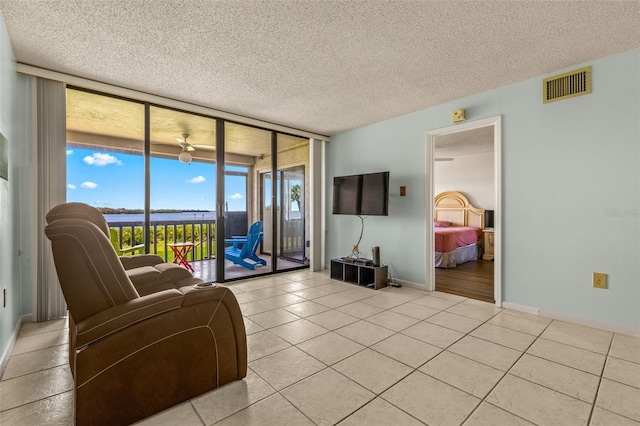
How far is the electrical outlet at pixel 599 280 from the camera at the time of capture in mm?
2637

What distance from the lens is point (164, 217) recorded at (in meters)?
5.62

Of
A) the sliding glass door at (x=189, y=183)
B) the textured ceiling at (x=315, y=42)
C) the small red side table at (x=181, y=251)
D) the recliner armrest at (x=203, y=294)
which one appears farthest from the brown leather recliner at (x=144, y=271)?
the small red side table at (x=181, y=251)

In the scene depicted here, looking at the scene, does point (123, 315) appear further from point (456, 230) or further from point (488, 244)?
point (488, 244)

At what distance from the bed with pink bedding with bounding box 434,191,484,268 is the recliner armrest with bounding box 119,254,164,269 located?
4605 millimetres

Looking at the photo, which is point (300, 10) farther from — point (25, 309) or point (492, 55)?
point (25, 309)

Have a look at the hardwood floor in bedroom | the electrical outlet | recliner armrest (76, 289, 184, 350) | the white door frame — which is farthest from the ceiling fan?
the electrical outlet

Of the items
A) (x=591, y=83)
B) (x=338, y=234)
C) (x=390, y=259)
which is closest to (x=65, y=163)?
(x=338, y=234)

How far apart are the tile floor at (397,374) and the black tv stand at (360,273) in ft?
3.48

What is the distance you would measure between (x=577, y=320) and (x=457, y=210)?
15.5 feet

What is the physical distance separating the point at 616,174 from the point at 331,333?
2934 millimetres

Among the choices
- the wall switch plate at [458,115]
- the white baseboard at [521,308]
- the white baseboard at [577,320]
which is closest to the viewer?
the white baseboard at [577,320]

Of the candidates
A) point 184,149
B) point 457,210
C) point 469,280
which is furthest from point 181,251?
point 457,210

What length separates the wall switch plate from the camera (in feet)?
11.7

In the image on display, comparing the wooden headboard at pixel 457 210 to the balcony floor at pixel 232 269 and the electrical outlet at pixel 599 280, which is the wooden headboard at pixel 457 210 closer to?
the balcony floor at pixel 232 269
